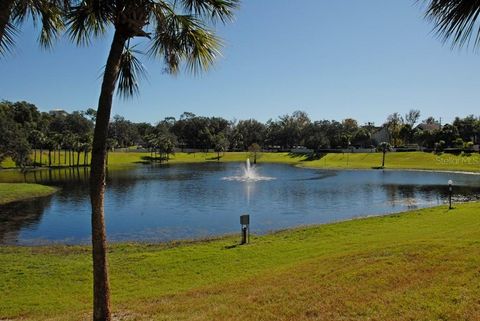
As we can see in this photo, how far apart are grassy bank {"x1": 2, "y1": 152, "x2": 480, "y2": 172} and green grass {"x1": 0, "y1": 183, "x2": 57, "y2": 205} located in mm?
51511

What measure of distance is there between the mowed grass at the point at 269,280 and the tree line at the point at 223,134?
305ft

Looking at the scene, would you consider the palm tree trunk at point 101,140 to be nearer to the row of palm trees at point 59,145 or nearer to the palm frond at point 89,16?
the palm frond at point 89,16

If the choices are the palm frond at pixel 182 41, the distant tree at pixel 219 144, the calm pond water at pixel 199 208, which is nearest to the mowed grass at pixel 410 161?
the calm pond water at pixel 199 208

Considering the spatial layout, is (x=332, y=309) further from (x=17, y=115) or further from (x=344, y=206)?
(x=17, y=115)

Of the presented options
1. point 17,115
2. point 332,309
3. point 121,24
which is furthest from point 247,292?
point 17,115

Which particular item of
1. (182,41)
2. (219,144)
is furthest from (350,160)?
(182,41)

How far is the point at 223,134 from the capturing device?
170375 mm

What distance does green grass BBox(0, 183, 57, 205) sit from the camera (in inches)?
1758

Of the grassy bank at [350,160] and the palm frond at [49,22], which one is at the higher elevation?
the palm frond at [49,22]

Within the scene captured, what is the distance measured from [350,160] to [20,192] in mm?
85000

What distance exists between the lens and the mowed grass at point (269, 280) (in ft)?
25.2

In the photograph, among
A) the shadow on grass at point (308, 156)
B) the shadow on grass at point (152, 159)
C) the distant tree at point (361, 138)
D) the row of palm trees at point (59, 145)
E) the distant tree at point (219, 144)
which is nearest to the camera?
the row of palm trees at point (59, 145)

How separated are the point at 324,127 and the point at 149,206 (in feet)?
426

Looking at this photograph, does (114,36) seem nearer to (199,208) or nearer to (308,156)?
(199,208)
